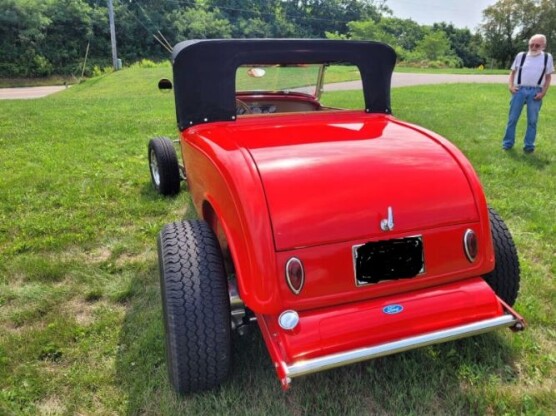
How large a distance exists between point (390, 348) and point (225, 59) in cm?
220

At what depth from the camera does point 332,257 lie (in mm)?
2070

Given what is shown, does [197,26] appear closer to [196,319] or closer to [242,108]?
[242,108]

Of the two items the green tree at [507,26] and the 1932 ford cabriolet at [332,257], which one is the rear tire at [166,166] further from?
the green tree at [507,26]

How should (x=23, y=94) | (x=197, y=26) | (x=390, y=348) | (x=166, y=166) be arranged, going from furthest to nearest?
(x=197, y=26), (x=23, y=94), (x=166, y=166), (x=390, y=348)

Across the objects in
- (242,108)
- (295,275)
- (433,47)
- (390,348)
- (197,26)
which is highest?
(197,26)

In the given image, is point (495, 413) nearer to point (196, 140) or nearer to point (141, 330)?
point (141, 330)

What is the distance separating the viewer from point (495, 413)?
2219mm

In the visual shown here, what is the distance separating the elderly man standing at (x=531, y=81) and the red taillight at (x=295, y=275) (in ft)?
20.2

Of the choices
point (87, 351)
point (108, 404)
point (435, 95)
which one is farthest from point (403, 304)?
point (435, 95)

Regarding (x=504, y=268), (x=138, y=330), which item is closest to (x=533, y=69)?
(x=504, y=268)

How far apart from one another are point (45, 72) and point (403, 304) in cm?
4774

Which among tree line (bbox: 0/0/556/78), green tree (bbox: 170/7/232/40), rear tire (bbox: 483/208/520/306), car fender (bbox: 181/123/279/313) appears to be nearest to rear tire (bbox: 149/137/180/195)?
car fender (bbox: 181/123/279/313)

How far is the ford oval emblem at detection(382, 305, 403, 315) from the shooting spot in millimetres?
2092

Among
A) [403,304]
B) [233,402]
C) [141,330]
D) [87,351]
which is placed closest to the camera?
[403,304]
